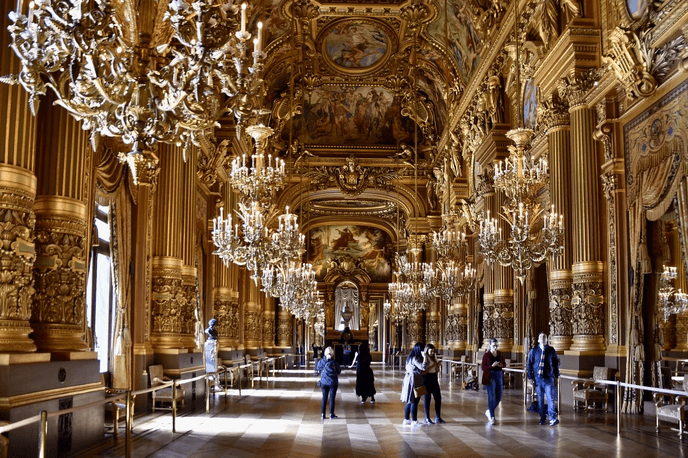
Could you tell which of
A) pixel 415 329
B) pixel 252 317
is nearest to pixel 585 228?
pixel 252 317

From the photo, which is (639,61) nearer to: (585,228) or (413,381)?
(585,228)

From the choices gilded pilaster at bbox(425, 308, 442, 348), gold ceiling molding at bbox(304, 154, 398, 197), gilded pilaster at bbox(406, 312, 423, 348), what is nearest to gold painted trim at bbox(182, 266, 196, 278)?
gold ceiling molding at bbox(304, 154, 398, 197)

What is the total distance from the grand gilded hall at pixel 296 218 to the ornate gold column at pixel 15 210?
27 millimetres

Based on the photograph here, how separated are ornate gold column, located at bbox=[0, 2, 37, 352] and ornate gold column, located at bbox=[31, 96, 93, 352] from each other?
0.63m

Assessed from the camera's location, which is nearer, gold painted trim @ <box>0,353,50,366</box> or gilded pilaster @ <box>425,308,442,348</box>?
gold painted trim @ <box>0,353,50,366</box>

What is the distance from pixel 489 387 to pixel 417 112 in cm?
1890

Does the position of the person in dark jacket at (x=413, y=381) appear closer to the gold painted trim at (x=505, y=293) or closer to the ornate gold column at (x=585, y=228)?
the ornate gold column at (x=585, y=228)

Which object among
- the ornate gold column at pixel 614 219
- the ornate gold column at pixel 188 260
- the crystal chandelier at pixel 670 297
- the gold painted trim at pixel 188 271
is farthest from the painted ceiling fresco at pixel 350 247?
the ornate gold column at pixel 614 219

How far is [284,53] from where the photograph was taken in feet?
86.6

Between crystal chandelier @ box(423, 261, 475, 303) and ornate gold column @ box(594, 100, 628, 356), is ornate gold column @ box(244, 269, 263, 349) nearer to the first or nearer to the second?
crystal chandelier @ box(423, 261, 475, 303)

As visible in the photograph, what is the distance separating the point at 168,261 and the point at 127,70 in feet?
29.9

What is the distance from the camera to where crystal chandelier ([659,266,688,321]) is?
13891 millimetres

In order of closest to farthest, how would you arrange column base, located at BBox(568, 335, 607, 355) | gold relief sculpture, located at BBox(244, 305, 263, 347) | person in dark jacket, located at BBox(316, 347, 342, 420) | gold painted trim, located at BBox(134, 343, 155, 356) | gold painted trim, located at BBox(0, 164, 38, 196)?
gold painted trim, located at BBox(0, 164, 38, 196) < person in dark jacket, located at BBox(316, 347, 342, 420) < gold painted trim, located at BBox(134, 343, 155, 356) < column base, located at BBox(568, 335, 607, 355) < gold relief sculpture, located at BBox(244, 305, 263, 347)

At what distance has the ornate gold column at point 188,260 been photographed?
48.9 ft
